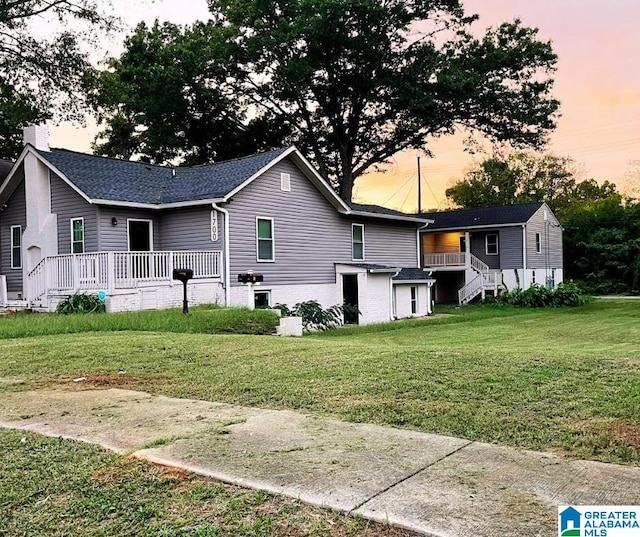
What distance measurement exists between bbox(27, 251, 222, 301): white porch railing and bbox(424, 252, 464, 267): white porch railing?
17.5 meters

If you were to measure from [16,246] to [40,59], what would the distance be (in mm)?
7801

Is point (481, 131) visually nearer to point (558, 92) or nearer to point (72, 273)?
point (558, 92)

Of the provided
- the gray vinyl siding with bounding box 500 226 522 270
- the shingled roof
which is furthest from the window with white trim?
the gray vinyl siding with bounding box 500 226 522 270

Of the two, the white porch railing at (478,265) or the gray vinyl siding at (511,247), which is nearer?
the white porch railing at (478,265)

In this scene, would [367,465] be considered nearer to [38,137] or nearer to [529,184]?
[38,137]

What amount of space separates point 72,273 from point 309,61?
18179mm

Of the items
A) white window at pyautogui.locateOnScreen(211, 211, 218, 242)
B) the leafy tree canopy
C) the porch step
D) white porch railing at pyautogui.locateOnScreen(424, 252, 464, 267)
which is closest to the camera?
the porch step

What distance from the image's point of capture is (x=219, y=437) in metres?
4.21

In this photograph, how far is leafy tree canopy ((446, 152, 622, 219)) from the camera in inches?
2327

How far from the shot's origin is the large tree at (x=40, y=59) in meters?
23.2

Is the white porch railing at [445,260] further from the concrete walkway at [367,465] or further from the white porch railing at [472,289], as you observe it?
the concrete walkway at [367,465]

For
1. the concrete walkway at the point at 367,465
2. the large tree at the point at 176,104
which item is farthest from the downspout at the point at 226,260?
the concrete walkway at the point at 367,465

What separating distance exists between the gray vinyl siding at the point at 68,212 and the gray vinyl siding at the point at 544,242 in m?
23.1

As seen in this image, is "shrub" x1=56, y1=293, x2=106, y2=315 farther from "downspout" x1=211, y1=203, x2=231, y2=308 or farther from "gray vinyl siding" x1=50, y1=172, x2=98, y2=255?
"downspout" x1=211, y1=203, x2=231, y2=308
